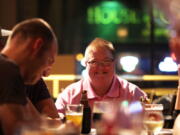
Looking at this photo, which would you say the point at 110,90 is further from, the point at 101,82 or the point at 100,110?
the point at 100,110

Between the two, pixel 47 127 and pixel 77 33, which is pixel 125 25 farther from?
pixel 47 127

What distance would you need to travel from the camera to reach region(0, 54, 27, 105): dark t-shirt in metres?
1.97

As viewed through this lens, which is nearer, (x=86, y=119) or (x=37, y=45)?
(x=37, y=45)

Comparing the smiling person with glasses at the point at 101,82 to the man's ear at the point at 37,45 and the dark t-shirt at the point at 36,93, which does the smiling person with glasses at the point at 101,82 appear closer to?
the dark t-shirt at the point at 36,93

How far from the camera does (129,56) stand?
10859mm

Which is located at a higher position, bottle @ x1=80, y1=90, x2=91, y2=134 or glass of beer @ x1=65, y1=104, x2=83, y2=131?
glass of beer @ x1=65, y1=104, x2=83, y2=131

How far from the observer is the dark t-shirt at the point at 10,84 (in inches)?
77.7

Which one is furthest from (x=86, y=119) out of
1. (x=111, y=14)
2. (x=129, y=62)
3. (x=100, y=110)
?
(x=111, y=14)

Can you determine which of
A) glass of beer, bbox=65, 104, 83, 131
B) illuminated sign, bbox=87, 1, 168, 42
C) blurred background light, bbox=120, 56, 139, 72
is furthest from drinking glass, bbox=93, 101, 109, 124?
illuminated sign, bbox=87, 1, 168, 42

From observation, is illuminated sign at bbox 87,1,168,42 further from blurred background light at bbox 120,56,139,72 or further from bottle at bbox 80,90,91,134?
bottle at bbox 80,90,91,134

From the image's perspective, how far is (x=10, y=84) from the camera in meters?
2.03

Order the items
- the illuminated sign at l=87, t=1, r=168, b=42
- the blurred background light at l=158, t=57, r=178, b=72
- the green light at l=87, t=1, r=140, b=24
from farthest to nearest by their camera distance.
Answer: the green light at l=87, t=1, r=140, b=24 → the illuminated sign at l=87, t=1, r=168, b=42 → the blurred background light at l=158, t=57, r=178, b=72

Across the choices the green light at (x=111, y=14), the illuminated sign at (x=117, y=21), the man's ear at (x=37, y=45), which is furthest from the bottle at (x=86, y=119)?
the green light at (x=111, y=14)

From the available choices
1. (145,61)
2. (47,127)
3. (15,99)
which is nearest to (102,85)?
(15,99)
